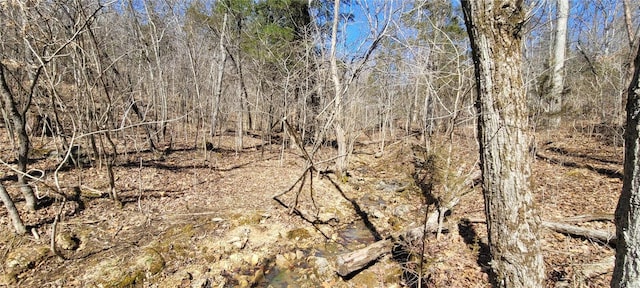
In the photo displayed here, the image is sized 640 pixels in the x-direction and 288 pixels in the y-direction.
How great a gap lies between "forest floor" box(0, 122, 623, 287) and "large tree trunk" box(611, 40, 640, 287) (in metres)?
1.15

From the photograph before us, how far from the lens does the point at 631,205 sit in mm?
1417

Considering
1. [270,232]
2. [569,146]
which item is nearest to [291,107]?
[270,232]

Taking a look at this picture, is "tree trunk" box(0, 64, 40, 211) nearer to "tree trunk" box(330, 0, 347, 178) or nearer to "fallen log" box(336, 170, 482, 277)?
"fallen log" box(336, 170, 482, 277)

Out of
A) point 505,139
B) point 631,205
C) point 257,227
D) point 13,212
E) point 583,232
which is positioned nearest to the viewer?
point 631,205

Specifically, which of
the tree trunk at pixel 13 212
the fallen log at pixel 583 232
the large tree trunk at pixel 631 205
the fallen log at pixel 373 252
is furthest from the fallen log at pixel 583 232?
the tree trunk at pixel 13 212

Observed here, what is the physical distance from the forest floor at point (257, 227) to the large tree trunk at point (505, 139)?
0.29 m

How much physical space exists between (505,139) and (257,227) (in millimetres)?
5088

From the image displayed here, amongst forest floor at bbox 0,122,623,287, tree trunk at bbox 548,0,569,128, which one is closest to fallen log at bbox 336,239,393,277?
forest floor at bbox 0,122,623,287

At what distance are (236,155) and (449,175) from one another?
924 centimetres

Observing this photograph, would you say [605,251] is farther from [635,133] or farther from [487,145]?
[635,133]

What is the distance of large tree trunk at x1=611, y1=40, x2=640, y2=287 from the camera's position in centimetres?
139

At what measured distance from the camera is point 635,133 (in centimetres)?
139

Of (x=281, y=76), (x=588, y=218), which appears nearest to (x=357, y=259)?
(x=588, y=218)

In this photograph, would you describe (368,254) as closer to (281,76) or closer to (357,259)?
(357,259)
